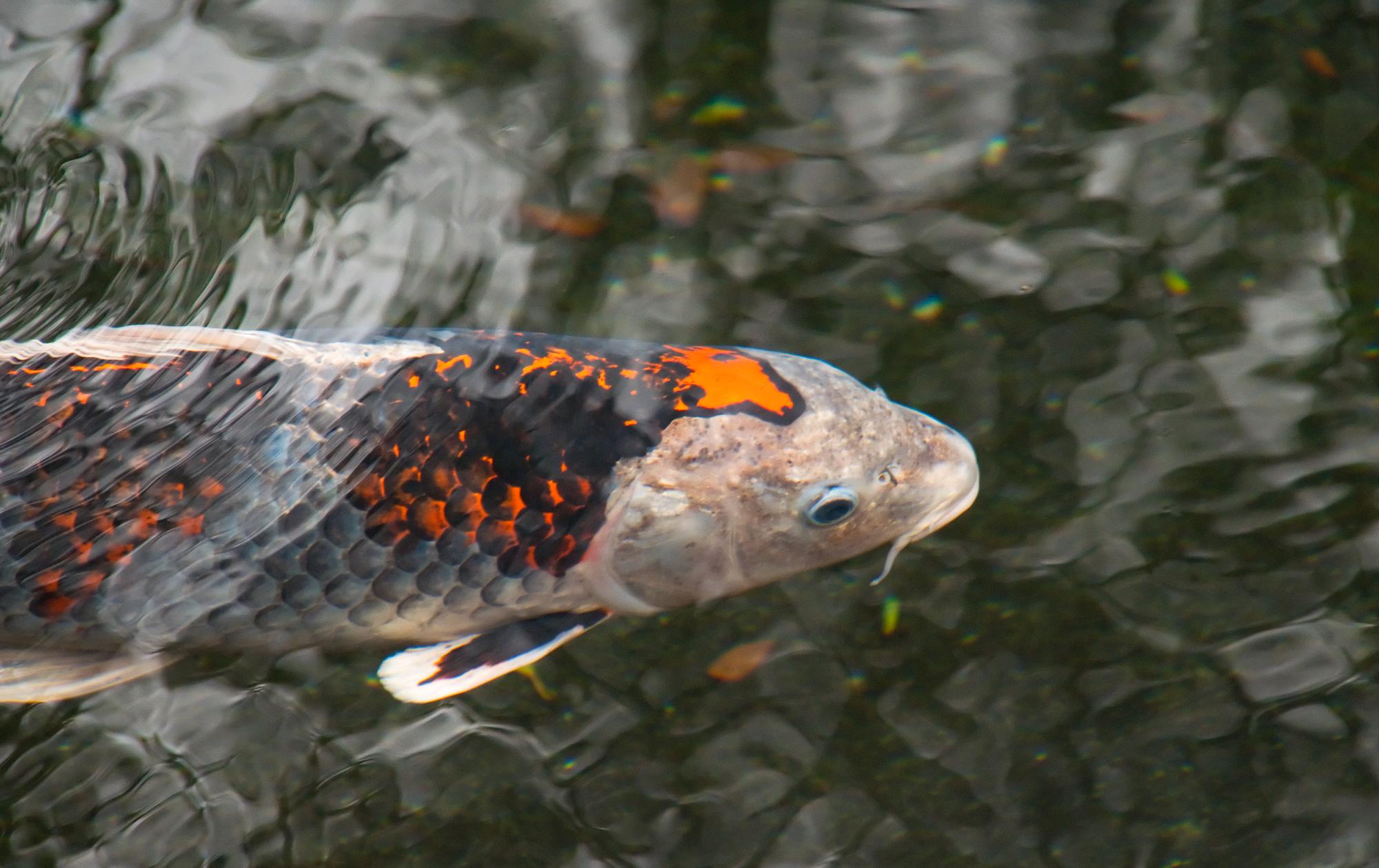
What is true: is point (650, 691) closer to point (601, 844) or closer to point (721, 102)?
point (601, 844)

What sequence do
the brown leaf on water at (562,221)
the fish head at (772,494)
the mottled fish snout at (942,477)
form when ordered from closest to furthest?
the fish head at (772,494) < the mottled fish snout at (942,477) < the brown leaf on water at (562,221)

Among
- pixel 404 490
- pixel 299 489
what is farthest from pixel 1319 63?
pixel 299 489

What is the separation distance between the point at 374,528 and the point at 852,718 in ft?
5.10

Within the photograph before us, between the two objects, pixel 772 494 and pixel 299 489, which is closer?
pixel 299 489

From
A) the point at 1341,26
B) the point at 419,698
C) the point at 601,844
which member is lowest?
the point at 601,844

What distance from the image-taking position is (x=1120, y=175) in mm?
4254

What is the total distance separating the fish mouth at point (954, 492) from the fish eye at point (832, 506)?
0.99ft

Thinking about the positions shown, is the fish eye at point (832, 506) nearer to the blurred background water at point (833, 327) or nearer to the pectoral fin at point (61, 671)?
the blurred background water at point (833, 327)

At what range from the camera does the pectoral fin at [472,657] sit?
3.08 meters

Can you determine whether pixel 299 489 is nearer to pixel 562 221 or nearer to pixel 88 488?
pixel 88 488

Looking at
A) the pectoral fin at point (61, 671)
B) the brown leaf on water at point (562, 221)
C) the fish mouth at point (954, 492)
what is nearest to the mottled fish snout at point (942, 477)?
the fish mouth at point (954, 492)

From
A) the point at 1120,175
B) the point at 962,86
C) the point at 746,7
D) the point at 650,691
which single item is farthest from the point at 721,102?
the point at 650,691

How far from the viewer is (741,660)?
11.5ft

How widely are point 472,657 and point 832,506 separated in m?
1.13
